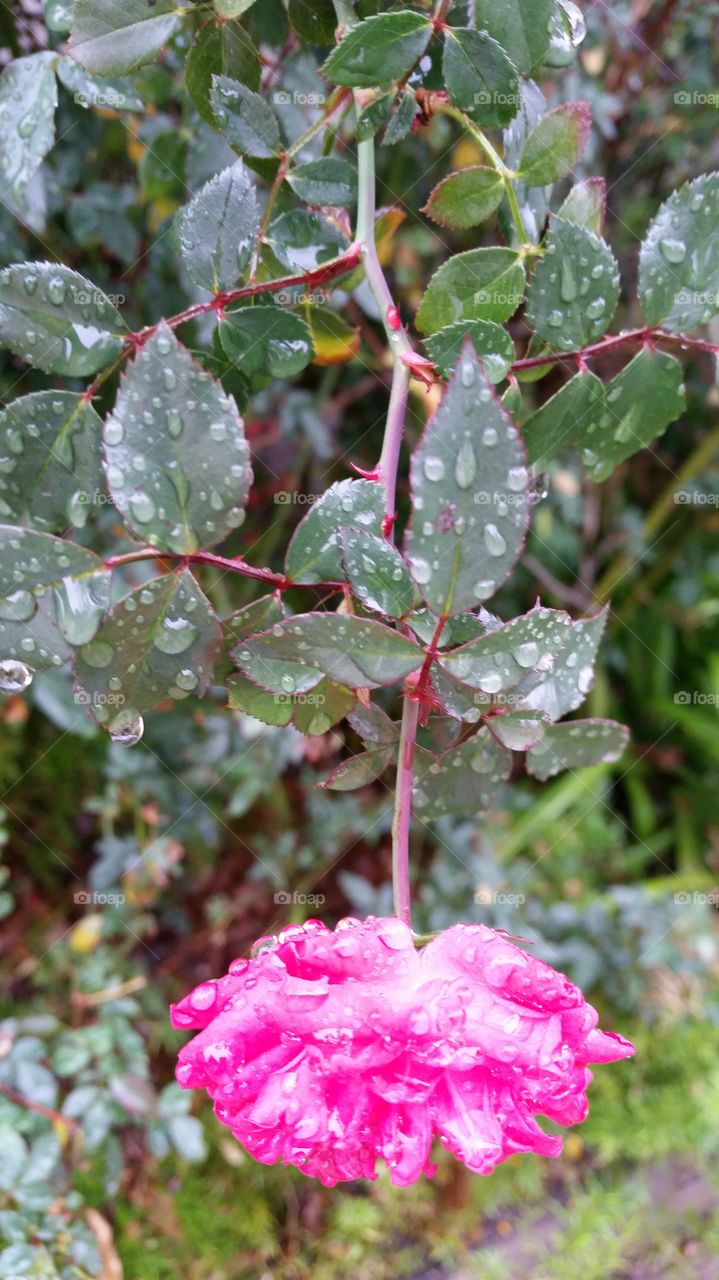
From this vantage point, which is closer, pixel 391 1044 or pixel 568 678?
pixel 391 1044

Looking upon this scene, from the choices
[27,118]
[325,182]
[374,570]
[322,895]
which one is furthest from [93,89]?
[322,895]

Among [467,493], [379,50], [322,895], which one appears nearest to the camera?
[467,493]

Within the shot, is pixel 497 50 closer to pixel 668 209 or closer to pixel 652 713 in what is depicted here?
pixel 668 209

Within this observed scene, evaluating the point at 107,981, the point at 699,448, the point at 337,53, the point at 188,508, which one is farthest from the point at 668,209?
the point at 699,448

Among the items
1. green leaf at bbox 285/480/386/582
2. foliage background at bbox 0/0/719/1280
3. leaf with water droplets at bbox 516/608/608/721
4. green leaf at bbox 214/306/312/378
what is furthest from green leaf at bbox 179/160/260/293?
foliage background at bbox 0/0/719/1280

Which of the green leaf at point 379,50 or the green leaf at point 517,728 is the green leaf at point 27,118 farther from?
the green leaf at point 517,728

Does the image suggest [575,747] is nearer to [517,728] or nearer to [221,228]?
[517,728]

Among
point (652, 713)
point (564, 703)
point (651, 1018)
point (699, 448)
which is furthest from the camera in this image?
point (652, 713)
